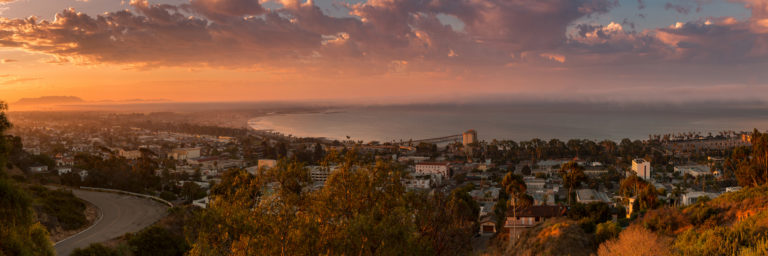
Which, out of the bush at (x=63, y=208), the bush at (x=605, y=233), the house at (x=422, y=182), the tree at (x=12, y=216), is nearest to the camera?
the tree at (x=12, y=216)

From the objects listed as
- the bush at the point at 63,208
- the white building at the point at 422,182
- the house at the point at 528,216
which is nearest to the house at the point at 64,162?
the bush at the point at 63,208

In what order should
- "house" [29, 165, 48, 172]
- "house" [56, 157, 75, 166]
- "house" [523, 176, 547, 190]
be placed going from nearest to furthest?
1. "house" [29, 165, 48, 172]
2. "house" [523, 176, 547, 190]
3. "house" [56, 157, 75, 166]

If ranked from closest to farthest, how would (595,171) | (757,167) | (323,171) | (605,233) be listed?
(323,171) < (605,233) < (757,167) < (595,171)

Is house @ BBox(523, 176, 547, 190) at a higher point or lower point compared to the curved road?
lower

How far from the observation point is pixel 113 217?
14.3 meters

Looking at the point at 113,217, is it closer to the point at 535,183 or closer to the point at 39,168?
the point at 39,168

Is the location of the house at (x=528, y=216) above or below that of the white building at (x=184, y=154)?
above

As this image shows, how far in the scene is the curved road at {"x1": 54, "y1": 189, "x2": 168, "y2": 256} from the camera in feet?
37.4

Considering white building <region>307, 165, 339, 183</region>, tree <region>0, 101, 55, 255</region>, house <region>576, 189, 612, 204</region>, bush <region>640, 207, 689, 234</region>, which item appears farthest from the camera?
house <region>576, 189, 612, 204</region>

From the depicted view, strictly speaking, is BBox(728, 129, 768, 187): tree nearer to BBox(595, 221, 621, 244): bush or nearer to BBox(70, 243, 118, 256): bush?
BBox(595, 221, 621, 244): bush

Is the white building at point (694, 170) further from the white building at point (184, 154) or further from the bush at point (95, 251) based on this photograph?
the white building at point (184, 154)

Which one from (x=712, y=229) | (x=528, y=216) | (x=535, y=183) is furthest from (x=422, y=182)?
(x=712, y=229)

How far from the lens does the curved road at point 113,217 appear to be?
11411mm

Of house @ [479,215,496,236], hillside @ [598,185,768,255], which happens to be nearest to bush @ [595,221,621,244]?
hillside @ [598,185,768,255]
